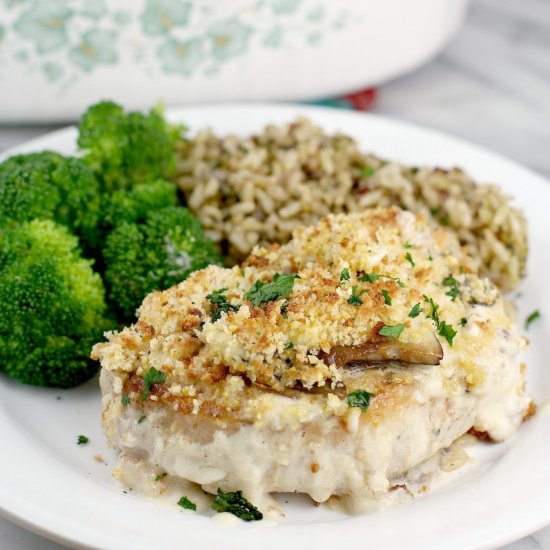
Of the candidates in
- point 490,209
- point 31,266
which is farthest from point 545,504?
point 31,266

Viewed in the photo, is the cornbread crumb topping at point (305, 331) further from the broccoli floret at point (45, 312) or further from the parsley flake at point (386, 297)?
the broccoli floret at point (45, 312)

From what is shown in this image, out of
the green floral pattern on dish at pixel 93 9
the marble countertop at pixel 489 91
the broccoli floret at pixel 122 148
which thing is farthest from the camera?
the marble countertop at pixel 489 91

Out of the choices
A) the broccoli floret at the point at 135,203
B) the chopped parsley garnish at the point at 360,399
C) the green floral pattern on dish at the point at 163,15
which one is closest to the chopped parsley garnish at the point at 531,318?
the chopped parsley garnish at the point at 360,399

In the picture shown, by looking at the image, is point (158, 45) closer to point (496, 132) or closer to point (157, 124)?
point (157, 124)

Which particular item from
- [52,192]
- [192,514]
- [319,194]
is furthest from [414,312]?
[52,192]

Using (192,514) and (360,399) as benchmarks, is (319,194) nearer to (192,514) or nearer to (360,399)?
(360,399)

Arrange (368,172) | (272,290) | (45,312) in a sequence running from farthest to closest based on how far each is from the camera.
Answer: (368,172) < (45,312) < (272,290)

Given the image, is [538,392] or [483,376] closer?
[483,376]
